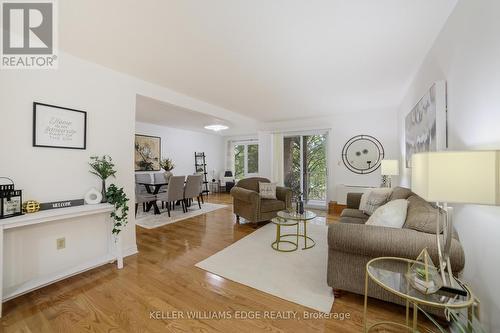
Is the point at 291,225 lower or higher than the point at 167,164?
lower

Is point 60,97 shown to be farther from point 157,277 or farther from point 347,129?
point 347,129

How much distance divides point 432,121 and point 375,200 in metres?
1.27

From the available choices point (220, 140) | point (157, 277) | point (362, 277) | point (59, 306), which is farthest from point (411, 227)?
point (220, 140)

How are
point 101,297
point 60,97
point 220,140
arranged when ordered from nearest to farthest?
1. point 101,297
2. point 60,97
3. point 220,140

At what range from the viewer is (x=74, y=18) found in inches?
66.3

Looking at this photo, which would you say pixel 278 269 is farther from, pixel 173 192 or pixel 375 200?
pixel 173 192

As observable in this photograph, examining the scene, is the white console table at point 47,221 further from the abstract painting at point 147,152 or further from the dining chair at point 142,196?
the abstract painting at point 147,152

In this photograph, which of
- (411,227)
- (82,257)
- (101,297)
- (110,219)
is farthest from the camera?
(110,219)

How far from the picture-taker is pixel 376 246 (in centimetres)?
158

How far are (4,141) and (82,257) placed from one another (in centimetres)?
138

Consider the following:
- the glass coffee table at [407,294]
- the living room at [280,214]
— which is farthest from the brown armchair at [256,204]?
the glass coffee table at [407,294]

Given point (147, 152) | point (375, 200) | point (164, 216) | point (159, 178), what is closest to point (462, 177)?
point (375, 200)

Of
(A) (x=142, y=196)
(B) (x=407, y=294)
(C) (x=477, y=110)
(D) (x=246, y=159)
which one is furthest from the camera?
(D) (x=246, y=159)

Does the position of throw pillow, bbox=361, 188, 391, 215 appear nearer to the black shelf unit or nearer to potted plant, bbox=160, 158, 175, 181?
potted plant, bbox=160, 158, 175, 181
